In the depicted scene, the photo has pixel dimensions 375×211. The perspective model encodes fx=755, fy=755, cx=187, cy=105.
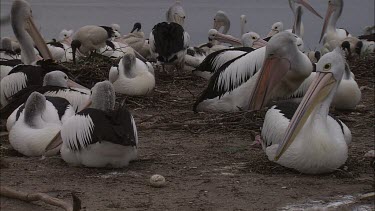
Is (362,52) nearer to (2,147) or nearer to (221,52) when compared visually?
(221,52)

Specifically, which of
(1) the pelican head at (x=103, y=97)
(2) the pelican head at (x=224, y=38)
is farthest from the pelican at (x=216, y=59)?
(2) the pelican head at (x=224, y=38)

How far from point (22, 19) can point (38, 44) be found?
32 centimetres

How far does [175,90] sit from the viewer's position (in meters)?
8.55

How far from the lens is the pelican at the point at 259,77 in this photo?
6000mm

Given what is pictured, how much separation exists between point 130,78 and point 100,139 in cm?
306

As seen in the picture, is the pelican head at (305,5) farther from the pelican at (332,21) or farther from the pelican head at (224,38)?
the pelican head at (224,38)

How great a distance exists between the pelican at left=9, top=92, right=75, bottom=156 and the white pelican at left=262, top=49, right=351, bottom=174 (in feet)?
4.98

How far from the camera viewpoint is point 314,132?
4383 mm

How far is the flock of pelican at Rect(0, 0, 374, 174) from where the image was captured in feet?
14.5

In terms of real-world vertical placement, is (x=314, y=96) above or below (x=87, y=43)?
above

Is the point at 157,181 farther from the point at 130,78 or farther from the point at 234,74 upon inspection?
the point at 130,78

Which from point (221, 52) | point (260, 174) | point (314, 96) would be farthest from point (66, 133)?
point (221, 52)

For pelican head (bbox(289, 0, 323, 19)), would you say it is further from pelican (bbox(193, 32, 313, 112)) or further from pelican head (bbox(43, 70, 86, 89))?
pelican head (bbox(43, 70, 86, 89))

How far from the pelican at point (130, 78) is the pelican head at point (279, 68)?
5.08 ft
